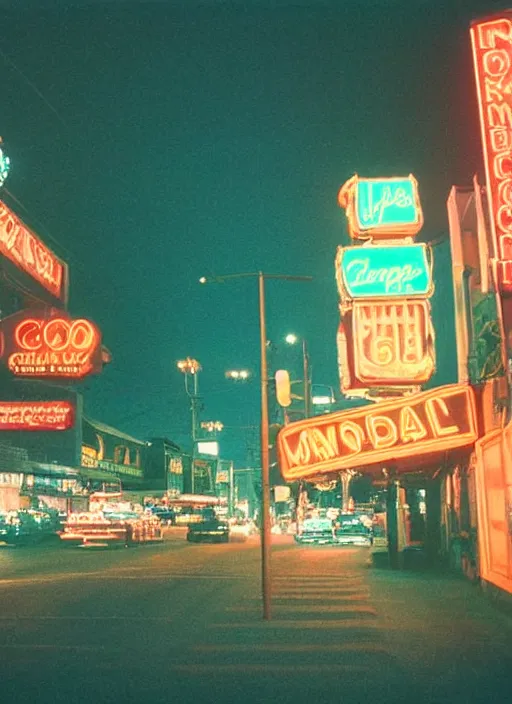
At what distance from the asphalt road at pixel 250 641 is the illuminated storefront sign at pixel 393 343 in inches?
197

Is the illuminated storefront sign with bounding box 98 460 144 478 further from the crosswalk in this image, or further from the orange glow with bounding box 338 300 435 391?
the crosswalk

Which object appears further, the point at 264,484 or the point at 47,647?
the point at 264,484

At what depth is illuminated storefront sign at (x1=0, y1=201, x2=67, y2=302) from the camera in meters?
22.6

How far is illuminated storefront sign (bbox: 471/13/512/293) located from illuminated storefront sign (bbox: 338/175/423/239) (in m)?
7.12

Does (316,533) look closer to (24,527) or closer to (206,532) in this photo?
(206,532)

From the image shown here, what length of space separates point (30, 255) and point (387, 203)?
424 inches

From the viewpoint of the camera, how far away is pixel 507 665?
9.82 metres

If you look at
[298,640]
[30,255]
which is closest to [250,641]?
[298,640]

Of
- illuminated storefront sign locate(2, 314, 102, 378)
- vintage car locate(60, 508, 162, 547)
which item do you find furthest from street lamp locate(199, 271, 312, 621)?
vintage car locate(60, 508, 162, 547)

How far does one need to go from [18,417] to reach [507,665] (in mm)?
16789

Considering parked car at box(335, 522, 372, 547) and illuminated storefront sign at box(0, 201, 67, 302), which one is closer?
illuminated storefront sign at box(0, 201, 67, 302)

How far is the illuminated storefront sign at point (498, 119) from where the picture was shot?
1307cm

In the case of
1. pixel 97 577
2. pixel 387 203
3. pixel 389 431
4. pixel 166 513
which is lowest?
pixel 97 577

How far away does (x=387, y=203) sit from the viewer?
21.2m
